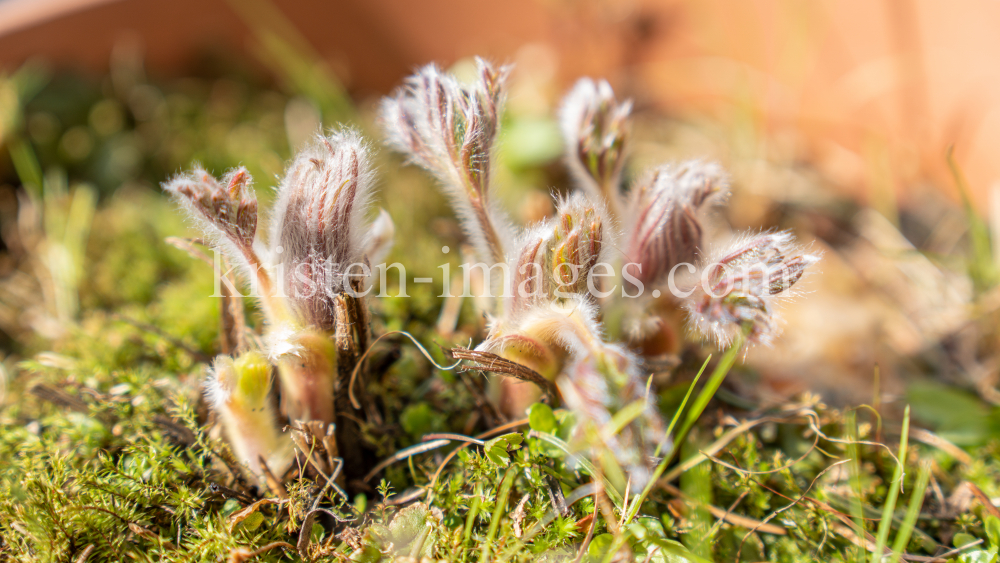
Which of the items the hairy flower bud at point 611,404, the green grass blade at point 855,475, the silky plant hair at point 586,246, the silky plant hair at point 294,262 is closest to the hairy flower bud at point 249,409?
the silky plant hair at point 294,262

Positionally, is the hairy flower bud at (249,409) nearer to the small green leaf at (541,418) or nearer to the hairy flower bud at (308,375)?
the hairy flower bud at (308,375)

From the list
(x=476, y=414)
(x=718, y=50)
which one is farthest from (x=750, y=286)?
(x=718, y=50)

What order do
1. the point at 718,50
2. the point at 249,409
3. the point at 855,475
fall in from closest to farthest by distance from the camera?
1. the point at 249,409
2. the point at 855,475
3. the point at 718,50

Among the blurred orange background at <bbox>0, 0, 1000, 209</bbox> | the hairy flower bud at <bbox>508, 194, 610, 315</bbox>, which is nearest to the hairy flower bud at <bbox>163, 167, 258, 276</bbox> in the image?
the hairy flower bud at <bbox>508, 194, 610, 315</bbox>

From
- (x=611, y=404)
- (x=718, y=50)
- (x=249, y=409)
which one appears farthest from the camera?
(x=718, y=50)

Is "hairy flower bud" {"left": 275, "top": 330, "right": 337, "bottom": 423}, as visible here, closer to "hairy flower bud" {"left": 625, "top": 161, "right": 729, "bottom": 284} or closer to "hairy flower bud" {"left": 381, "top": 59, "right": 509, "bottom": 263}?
"hairy flower bud" {"left": 381, "top": 59, "right": 509, "bottom": 263}

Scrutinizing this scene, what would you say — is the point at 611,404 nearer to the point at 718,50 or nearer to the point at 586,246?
the point at 586,246

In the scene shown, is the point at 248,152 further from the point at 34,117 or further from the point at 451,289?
the point at 451,289
